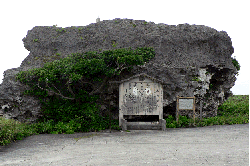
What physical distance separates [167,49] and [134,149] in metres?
9.68

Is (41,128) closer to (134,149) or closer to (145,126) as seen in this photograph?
(145,126)

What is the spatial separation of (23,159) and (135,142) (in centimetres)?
437

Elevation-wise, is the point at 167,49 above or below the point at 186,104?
above

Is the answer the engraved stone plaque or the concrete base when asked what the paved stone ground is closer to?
the concrete base

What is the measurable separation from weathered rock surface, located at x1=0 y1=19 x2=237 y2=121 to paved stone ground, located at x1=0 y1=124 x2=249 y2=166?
169 inches

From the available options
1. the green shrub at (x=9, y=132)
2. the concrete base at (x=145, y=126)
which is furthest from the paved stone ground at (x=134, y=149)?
the concrete base at (x=145, y=126)

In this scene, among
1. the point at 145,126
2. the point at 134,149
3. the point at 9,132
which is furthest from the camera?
the point at 145,126

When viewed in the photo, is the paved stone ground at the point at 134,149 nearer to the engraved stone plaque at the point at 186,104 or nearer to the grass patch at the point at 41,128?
the grass patch at the point at 41,128

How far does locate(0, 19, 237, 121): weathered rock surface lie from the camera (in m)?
16.4

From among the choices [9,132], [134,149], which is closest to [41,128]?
[9,132]

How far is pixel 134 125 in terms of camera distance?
556 inches

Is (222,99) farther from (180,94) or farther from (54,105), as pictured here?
(54,105)

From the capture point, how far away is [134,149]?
9.34 m

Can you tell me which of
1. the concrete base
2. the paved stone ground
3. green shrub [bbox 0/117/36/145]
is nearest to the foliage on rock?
the concrete base
